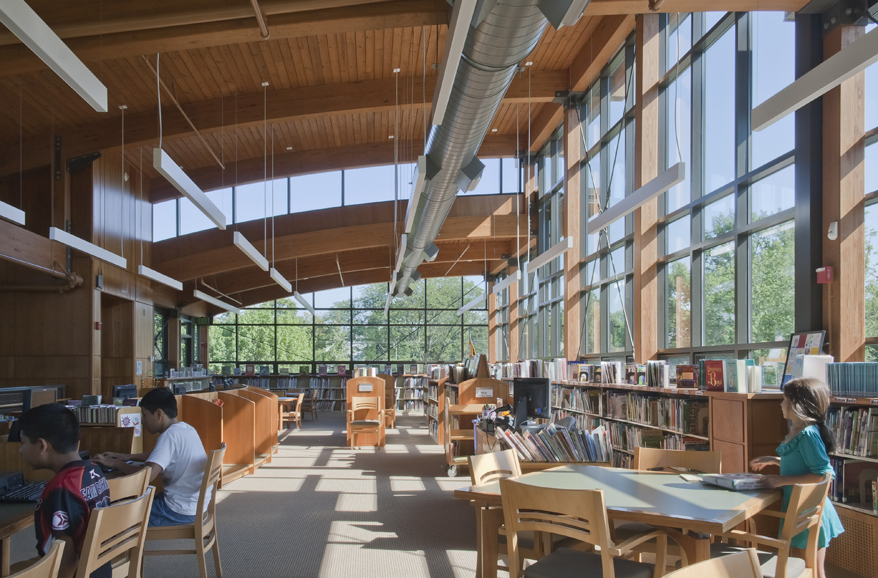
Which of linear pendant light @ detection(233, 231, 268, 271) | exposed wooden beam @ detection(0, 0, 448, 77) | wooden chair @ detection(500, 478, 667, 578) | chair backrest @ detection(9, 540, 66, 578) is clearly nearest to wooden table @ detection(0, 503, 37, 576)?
chair backrest @ detection(9, 540, 66, 578)

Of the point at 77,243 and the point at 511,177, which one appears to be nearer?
the point at 77,243

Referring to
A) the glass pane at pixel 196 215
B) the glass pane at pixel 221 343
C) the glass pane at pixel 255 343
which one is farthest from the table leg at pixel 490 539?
the glass pane at pixel 221 343

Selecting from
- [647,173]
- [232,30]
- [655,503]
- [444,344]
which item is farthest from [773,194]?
[444,344]

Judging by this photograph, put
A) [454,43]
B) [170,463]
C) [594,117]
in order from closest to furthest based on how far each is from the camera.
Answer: [170,463] < [454,43] < [594,117]

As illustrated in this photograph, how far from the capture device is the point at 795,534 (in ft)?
9.10

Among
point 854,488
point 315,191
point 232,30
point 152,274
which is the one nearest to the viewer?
point 854,488

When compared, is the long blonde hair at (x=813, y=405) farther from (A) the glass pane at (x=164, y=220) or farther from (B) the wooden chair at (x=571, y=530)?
(A) the glass pane at (x=164, y=220)

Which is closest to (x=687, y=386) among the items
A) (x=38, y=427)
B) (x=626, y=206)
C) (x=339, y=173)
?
(x=626, y=206)

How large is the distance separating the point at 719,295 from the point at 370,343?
15.2 m

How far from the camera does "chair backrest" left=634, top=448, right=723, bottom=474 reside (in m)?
3.85

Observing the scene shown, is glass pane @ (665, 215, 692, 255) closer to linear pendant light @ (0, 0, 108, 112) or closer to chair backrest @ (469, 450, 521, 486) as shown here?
chair backrest @ (469, 450, 521, 486)

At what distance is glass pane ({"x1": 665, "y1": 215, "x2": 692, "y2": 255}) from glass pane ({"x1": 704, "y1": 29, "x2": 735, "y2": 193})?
0.63m

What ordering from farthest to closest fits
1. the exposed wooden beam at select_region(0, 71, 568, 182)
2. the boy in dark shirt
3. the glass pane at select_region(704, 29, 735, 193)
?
the exposed wooden beam at select_region(0, 71, 568, 182), the glass pane at select_region(704, 29, 735, 193), the boy in dark shirt

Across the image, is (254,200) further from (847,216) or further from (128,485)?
(128,485)
